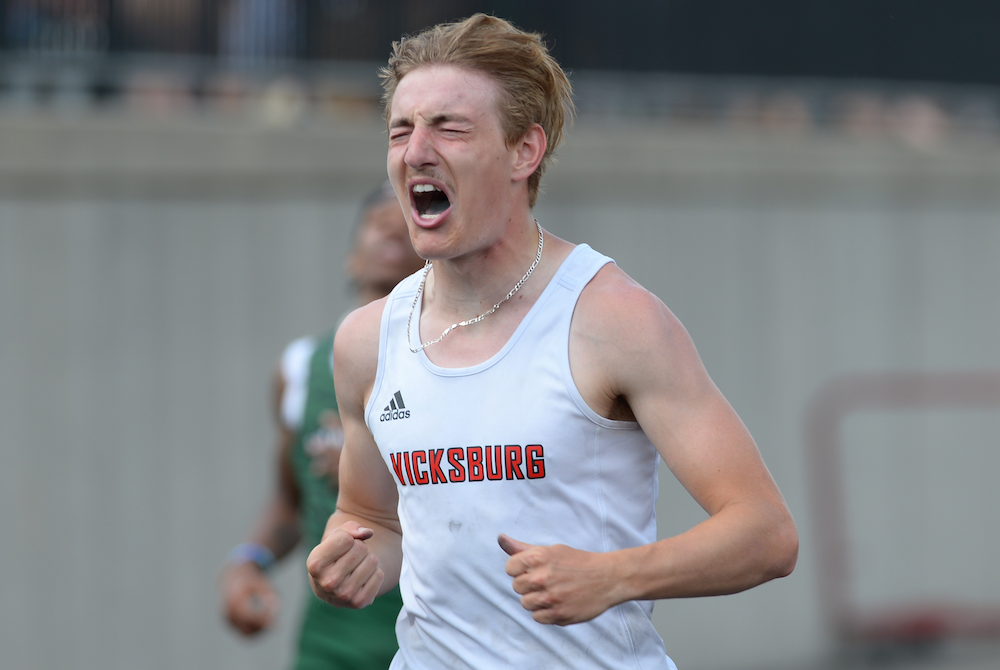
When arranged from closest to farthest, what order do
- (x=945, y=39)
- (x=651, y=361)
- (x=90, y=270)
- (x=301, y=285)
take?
(x=651, y=361) → (x=90, y=270) → (x=301, y=285) → (x=945, y=39)

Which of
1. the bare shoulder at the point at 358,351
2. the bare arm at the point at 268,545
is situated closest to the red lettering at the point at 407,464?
the bare shoulder at the point at 358,351

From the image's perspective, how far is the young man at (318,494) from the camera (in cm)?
331

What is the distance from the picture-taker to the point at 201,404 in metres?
6.61

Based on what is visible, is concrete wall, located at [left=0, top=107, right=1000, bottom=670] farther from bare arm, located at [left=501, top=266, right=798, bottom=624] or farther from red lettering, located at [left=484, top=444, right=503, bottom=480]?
bare arm, located at [left=501, top=266, right=798, bottom=624]

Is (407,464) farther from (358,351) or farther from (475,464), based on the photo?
(358,351)

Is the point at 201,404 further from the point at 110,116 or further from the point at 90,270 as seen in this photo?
the point at 110,116

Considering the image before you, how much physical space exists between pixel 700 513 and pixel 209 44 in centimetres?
457

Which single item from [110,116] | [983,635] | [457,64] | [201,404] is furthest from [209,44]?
[983,635]

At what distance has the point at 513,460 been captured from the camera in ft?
6.58

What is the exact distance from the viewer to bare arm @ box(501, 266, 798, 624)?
1774 mm

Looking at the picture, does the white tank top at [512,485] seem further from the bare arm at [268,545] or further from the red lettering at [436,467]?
the bare arm at [268,545]

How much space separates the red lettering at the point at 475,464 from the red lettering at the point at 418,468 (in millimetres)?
105

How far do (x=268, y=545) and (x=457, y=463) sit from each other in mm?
2209

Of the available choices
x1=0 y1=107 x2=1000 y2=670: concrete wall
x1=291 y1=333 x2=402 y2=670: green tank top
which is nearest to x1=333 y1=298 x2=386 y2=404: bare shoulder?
x1=291 y1=333 x2=402 y2=670: green tank top
